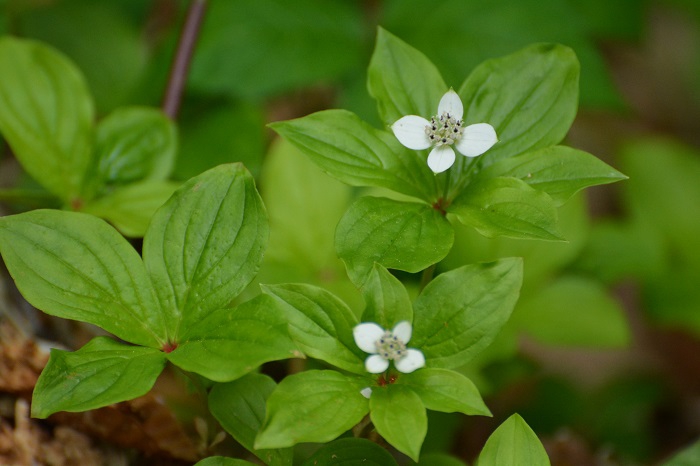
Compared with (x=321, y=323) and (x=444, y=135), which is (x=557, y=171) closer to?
(x=444, y=135)

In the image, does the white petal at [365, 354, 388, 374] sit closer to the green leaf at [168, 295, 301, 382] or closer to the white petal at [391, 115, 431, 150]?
the green leaf at [168, 295, 301, 382]

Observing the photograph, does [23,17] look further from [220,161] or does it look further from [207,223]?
[207,223]

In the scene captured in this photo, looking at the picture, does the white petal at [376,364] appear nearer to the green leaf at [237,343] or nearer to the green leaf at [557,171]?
the green leaf at [237,343]

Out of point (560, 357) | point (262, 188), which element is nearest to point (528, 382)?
point (560, 357)

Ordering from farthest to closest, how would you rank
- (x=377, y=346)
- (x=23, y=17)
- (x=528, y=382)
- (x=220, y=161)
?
(x=23, y=17) < (x=528, y=382) < (x=220, y=161) < (x=377, y=346)

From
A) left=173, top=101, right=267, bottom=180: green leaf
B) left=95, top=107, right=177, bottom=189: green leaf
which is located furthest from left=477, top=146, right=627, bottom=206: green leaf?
left=173, top=101, right=267, bottom=180: green leaf
